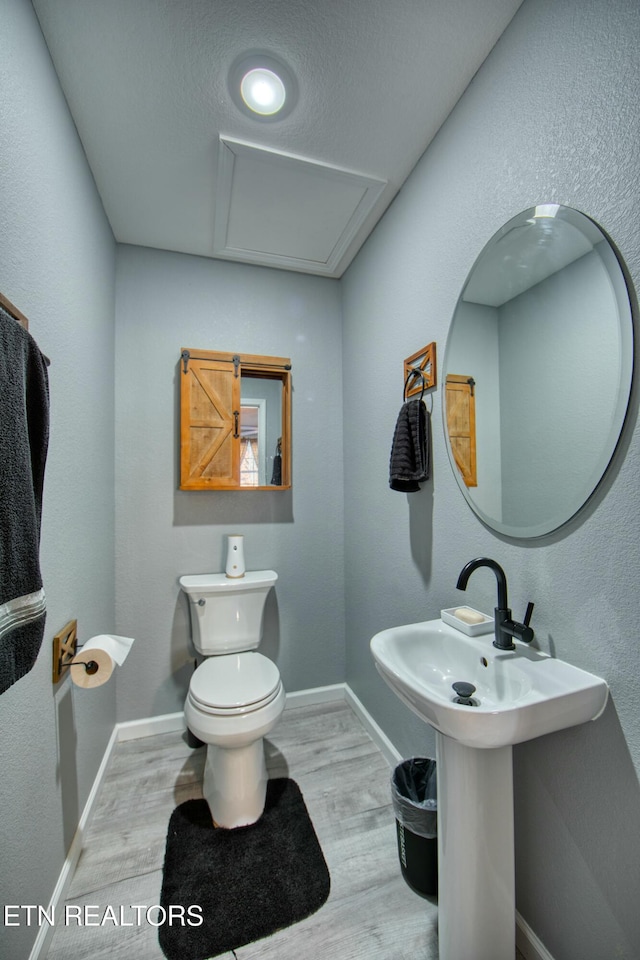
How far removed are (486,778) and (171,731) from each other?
1.72 m

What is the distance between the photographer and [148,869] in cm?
129

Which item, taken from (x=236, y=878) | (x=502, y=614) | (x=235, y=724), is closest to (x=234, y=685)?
(x=235, y=724)

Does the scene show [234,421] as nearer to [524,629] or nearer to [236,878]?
[524,629]

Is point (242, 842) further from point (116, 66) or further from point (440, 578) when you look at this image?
point (116, 66)

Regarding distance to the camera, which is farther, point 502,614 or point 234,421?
point 234,421

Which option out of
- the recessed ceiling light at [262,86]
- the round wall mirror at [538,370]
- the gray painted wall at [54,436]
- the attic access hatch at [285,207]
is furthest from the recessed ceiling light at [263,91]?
the round wall mirror at [538,370]

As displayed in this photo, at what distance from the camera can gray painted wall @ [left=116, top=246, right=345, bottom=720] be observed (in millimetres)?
1984

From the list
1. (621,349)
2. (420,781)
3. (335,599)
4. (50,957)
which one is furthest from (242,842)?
(621,349)

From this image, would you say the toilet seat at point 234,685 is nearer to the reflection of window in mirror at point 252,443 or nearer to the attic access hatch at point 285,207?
the reflection of window in mirror at point 252,443

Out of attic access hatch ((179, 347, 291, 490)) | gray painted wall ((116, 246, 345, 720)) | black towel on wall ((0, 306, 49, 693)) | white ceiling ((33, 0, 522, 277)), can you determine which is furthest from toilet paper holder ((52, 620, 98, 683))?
white ceiling ((33, 0, 522, 277))

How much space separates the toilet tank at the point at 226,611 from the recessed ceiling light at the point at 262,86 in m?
1.90

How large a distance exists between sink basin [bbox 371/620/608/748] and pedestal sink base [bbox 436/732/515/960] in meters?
0.14

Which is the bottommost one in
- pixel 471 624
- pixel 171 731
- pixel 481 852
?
pixel 171 731

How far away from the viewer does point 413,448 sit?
1482 millimetres
